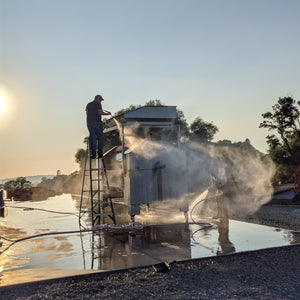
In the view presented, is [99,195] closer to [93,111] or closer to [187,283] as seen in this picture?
[93,111]

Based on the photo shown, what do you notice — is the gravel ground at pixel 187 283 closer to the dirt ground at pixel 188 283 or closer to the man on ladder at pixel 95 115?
the dirt ground at pixel 188 283

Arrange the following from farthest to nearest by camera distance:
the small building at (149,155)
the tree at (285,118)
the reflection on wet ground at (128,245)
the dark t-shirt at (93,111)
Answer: the tree at (285,118) < the dark t-shirt at (93,111) < the small building at (149,155) < the reflection on wet ground at (128,245)

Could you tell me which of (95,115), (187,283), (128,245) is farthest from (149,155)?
(187,283)

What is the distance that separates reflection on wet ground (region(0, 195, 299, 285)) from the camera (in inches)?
267

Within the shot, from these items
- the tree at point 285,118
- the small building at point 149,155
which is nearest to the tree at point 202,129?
the tree at point 285,118

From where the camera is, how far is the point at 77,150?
60.5 meters

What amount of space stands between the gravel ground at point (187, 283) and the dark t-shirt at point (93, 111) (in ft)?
20.8

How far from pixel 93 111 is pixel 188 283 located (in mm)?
7391

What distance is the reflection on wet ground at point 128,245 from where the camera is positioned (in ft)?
22.2

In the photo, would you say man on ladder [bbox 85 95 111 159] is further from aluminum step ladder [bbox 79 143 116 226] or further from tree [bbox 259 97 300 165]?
tree [bbox 259 97 300 165]

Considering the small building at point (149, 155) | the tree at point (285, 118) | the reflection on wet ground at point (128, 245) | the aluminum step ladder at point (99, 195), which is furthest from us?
the tree at point (285, 118)

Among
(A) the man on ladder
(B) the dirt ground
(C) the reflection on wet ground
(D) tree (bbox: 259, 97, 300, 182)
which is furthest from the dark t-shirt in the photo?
(D) tree (bbox: 259, 97, 300, 182)

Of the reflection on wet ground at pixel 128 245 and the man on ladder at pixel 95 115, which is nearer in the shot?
the reflection on wet ground at pixel 128 245

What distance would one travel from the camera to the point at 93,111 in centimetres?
1140
